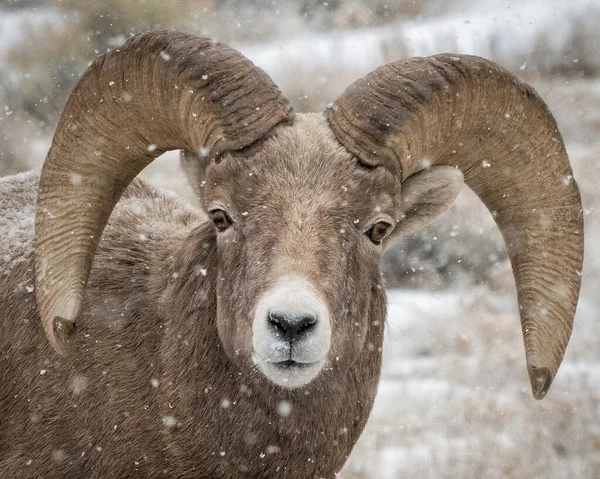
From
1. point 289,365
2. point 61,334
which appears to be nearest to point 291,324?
point 289,365

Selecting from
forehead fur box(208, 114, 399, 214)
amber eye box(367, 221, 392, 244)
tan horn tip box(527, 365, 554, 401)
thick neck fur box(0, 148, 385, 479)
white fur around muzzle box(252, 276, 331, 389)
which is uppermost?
forehead fur box(208, 114, 399, 214)

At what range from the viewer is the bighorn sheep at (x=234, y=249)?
4.94 m

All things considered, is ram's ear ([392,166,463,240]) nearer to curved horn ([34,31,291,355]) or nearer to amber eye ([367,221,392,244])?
amber eye ([367,221,392,244])

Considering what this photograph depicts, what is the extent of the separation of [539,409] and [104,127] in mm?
6831

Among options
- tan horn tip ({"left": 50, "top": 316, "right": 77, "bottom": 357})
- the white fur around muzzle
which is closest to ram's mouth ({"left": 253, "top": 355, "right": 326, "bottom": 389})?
the white fur around muzzle

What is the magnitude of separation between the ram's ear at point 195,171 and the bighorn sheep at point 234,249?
0.02 metres

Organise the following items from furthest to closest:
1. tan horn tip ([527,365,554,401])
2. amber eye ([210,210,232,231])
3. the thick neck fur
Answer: tan horn tip ([527,365,554,401]) < the thick neck fur < amber eye ([210,210,232,231])

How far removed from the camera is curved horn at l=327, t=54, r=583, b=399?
16.6ft

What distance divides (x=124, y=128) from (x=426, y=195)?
201cm

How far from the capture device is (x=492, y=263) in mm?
13711

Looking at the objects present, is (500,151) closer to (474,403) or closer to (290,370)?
(290,370)

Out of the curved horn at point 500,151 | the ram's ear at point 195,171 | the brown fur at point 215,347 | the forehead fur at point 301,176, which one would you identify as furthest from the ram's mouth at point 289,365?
the ram's ear at point 195,171

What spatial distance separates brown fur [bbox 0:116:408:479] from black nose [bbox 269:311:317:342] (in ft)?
1.26

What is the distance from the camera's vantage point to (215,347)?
5.29 m
